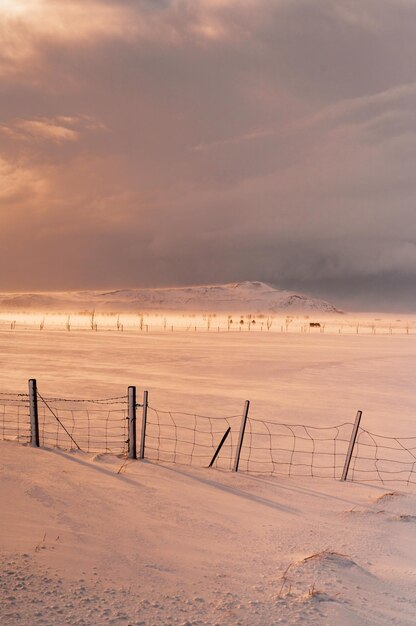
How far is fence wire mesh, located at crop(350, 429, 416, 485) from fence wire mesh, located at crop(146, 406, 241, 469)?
10.7 feet

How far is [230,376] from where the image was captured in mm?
29891

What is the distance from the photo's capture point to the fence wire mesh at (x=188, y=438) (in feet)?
45.9

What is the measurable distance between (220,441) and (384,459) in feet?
14.4

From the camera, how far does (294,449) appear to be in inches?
608

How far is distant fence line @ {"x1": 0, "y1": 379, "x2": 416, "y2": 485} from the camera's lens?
43.0 feet

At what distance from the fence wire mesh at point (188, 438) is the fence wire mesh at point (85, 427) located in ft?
2.92

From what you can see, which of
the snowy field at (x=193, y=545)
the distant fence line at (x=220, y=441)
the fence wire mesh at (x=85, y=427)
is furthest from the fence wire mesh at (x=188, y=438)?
the snowy field at (x=193, y=545)

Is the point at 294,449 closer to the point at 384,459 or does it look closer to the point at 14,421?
the point at 384,459

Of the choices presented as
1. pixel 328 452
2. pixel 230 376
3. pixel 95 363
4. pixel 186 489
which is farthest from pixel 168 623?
pixel 95 363

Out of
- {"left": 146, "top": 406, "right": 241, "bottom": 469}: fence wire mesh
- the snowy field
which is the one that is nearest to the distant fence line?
{"left": 146, "top": 406, "right": 241, "bottom": 469}: fence wire mesh

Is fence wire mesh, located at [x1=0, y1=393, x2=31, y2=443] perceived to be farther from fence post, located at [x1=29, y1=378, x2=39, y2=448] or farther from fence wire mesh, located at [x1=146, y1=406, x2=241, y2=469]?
fence wire mesh, located at [x1=146, y1=406, x2=241, y2=469]

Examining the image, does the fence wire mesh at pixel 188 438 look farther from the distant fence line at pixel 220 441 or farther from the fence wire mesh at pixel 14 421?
the fence wire mesh at pixel 14 421

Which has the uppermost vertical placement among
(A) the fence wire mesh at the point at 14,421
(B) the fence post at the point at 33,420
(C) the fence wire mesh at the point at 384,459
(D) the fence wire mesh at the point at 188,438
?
(B) the fence post at the point at 33,420

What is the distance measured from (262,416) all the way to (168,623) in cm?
1459
